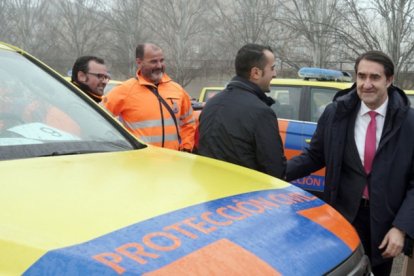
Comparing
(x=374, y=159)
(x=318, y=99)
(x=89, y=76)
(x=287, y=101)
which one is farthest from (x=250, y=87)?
(x=287, y=101)

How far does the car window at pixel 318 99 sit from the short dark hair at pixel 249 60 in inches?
121

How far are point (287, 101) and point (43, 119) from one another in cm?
435

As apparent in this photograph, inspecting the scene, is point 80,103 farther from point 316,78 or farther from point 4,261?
point 316,78

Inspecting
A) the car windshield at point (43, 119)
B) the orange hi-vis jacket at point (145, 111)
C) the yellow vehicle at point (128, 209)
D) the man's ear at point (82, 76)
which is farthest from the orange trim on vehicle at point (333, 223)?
the man's ear at point (82, 76)

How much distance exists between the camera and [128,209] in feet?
5.14

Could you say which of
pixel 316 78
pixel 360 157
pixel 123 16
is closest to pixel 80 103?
pixel 360 157

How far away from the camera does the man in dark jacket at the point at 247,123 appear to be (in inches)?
110

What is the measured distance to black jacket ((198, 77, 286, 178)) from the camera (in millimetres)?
2793

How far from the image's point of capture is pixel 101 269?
1.23 m

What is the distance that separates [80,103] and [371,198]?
1601 mm

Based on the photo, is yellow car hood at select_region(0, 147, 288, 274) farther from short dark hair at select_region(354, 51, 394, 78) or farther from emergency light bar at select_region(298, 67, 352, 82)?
emergency light bar at select_region(298, 67, 352, 82)

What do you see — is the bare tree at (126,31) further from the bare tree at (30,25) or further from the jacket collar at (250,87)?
the jacket collar at (250,87)

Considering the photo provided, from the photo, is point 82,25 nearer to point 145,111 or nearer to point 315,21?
point 315,21

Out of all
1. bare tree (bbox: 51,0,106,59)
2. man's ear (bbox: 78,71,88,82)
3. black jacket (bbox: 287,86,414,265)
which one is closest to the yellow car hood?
black jacket (bbox: 287,86,414,265)
